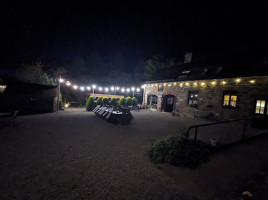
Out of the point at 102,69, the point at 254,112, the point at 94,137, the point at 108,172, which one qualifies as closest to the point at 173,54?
the point at 102,69

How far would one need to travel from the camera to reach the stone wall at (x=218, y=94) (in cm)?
866

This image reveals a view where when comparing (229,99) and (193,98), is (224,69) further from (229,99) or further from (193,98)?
(193,98)

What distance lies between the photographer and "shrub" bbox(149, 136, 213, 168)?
3635mm

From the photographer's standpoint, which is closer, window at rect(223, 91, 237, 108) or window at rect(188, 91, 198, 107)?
window at rect(223, 91, 237, 108)

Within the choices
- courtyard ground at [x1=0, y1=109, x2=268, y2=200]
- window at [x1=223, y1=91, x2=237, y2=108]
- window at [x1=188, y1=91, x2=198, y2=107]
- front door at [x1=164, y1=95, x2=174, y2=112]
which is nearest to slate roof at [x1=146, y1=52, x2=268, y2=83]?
window at [x1=223, y1=91, x2=237, y2=108]

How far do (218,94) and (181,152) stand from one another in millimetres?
8959

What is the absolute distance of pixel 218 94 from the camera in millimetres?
10477

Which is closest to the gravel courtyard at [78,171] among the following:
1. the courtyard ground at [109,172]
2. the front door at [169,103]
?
the courtyard ground at [109,172]

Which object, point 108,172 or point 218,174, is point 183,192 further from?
point 108,172

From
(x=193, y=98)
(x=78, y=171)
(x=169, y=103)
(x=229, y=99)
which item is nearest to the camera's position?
(x=78, y=171)

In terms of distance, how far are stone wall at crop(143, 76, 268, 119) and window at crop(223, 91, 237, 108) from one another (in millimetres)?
256

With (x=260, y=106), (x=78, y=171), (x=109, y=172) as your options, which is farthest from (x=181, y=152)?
(x=260, y=106)

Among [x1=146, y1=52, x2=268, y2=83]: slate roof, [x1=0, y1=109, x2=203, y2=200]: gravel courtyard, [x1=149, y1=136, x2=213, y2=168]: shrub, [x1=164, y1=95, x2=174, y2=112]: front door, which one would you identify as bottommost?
[x1=0, y1=109, x2=203, y2=200]: gravel courtyard

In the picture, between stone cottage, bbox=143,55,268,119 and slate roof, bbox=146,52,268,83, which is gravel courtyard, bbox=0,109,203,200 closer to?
stone cottage, bbox=143,55,268,119
